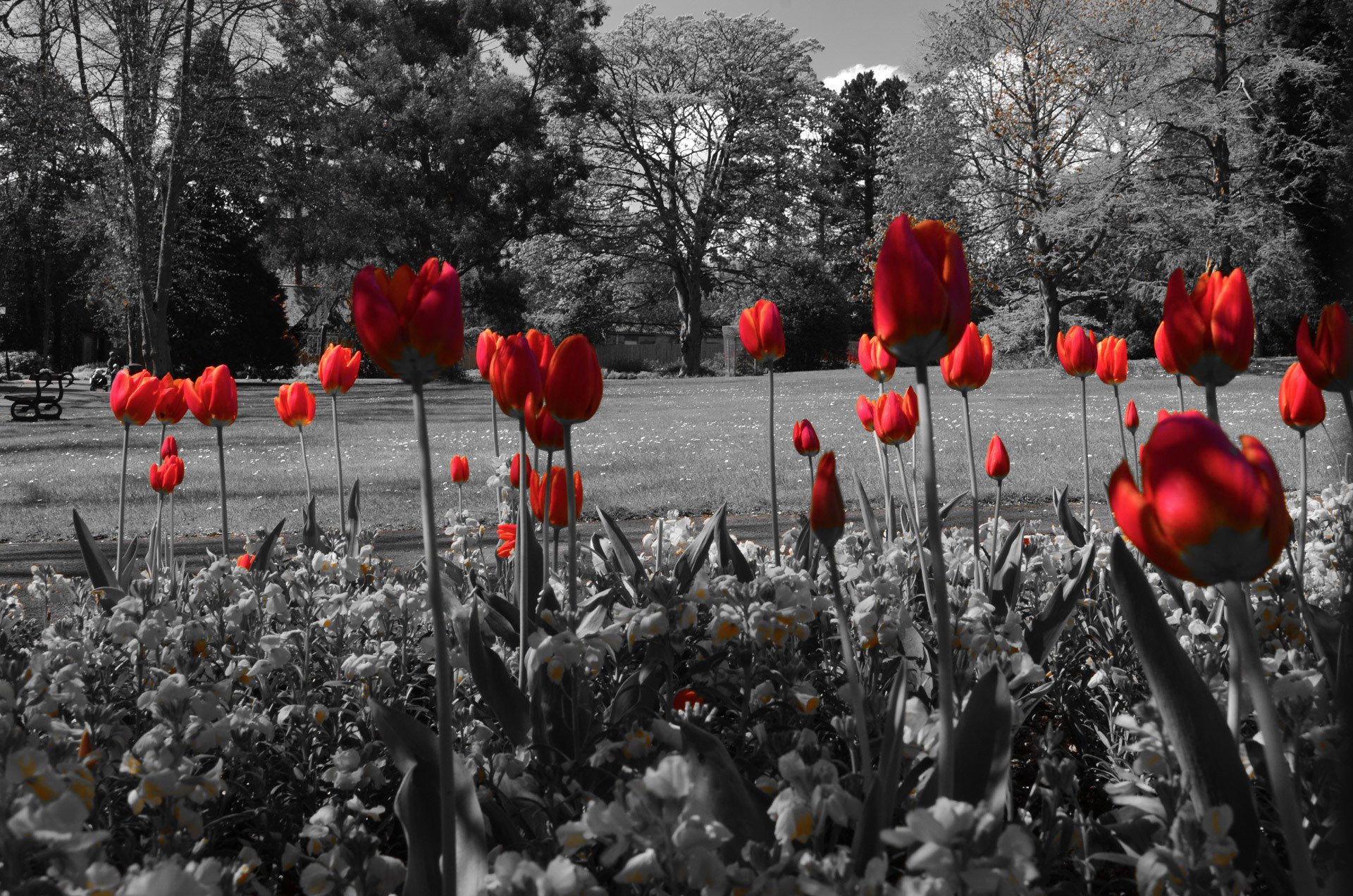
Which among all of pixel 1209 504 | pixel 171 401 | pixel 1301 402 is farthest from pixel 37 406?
pixel 1209 504

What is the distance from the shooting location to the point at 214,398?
250 cm

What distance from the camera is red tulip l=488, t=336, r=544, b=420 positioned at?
4.58 feet

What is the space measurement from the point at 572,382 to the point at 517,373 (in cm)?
12

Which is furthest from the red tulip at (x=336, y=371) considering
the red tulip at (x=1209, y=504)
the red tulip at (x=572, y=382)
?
the red tulip at (x=1209, y=504)

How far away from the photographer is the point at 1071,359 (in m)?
2.58

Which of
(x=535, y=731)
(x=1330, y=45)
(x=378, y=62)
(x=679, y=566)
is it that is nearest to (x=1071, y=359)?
(x=679, y=566)

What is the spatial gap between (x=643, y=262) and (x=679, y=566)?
31586 mm

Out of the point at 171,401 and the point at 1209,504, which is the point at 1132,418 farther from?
the point at 171,401

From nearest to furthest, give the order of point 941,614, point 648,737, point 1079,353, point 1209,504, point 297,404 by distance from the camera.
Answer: point 1209,504 → point 941,614 → point 648,737 → point 1079,353 → point 297,404

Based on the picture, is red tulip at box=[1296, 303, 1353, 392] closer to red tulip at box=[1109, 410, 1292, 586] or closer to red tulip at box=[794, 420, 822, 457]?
red tulip at box=[1109, 410, 1292, 586]

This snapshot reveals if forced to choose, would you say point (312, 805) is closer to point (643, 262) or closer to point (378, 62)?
point (378, 62)

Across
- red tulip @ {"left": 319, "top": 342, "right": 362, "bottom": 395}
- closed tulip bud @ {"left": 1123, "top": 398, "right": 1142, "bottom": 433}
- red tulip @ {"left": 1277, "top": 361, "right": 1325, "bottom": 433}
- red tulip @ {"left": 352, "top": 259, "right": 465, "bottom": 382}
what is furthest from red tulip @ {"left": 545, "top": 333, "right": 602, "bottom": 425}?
closed tulip bud @ {"left": 1123, "top": 398, "right": 1142, "bottom": 433}

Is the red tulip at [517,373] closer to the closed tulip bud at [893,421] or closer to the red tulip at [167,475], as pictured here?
the closed tulip bud at [893,421]

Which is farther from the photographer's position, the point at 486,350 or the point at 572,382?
the point at 486,350
